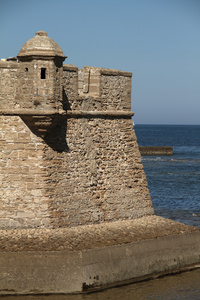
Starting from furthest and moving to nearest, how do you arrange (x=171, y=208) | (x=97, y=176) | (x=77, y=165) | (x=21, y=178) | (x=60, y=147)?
(x=171, y=208)
(x=97, y=176)
(x=77, y=165)
(x=60, y=147)
(x=21, y=178)

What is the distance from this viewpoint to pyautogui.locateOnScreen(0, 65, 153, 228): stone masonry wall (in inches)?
673

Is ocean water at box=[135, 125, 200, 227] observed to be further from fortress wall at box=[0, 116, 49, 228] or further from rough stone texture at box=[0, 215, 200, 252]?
fortress wall at box=[0, 116, 49, 228]

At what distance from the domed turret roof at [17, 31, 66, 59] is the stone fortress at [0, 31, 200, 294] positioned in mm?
27

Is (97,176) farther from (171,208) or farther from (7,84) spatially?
(171,208)

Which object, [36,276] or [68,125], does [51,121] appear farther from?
[36,276]

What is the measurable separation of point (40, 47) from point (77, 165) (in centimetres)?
372

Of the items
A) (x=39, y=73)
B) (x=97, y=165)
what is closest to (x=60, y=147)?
(x=97, y=165)

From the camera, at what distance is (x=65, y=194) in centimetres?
1773

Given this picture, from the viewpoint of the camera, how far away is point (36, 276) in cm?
1534

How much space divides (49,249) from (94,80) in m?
6.02

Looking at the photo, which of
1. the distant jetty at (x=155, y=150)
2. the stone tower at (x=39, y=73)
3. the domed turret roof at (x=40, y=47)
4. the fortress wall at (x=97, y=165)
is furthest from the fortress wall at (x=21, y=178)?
the distant jetty at (x=155, y=150)

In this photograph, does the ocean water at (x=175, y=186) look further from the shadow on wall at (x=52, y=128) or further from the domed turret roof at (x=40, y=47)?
the domed turret roof at (x=40, y=47)

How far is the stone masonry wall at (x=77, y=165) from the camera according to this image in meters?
17.1

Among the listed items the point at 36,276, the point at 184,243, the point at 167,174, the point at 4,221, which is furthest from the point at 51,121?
the point at 167,174
